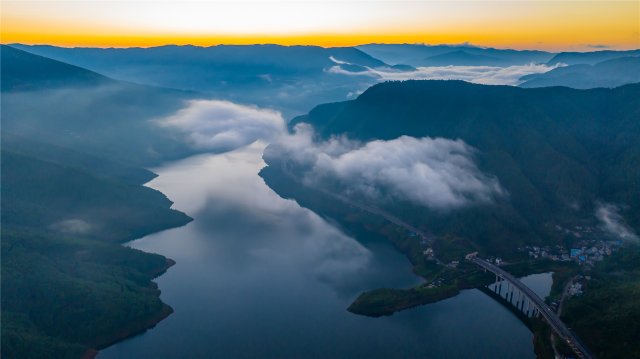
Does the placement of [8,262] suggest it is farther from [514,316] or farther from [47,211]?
[514,316]

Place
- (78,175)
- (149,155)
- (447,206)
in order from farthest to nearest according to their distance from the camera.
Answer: (149,155), (78,175), (447,206)

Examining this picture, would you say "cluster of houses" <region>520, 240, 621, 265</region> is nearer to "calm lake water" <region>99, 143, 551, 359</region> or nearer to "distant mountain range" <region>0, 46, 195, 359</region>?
"calm lake water" <region>99, 143, 551, 359</region>

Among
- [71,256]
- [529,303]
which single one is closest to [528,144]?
[529,303]

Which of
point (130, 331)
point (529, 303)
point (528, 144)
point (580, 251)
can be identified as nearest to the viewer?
point (130, 331)

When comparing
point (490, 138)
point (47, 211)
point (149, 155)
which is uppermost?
point (490, 138)

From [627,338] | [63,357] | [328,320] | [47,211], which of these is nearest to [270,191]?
[47,211]

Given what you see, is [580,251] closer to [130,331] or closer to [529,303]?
[529,303]

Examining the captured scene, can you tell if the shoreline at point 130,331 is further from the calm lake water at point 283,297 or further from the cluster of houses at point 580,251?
the cluster of houses at point 580,251
